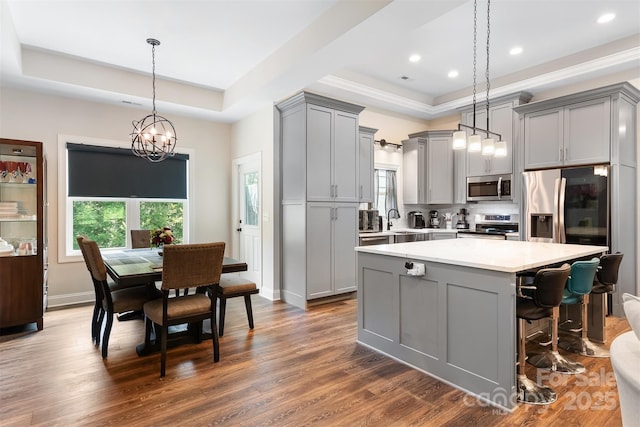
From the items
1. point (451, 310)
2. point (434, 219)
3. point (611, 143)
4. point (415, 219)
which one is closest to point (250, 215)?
point (415, 219)

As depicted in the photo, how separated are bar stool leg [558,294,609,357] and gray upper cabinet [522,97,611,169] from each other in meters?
2.10

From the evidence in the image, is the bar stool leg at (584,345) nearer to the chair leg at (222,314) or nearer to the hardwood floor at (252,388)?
the hardwood floor at (252,388)

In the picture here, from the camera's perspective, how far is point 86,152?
467 cm

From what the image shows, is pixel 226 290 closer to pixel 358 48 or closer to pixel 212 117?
pixel 358 48

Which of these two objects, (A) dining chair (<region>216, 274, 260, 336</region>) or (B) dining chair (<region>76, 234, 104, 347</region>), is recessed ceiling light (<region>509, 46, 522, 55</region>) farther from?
(B) dining chair (<region>76, 234, 104, 347</region>)

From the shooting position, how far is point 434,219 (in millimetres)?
6293

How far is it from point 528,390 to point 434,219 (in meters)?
4.15

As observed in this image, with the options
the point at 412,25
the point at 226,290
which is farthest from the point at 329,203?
the point at 412,25

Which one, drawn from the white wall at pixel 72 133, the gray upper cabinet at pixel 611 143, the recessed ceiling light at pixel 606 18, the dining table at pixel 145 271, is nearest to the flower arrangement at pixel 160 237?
the dining table at pixel 145 271

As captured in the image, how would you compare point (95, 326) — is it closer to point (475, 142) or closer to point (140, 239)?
point (140, 239)

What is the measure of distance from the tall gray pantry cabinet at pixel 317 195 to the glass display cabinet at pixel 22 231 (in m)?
2.72

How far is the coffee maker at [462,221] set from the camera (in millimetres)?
5905

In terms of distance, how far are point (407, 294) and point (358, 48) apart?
2.28 metres

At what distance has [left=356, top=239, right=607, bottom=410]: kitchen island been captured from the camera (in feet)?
7.19
